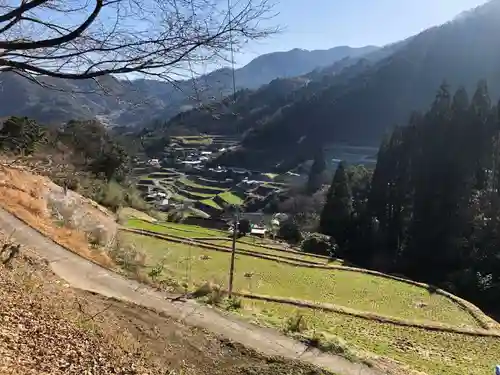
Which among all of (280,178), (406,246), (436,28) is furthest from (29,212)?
(436,28)

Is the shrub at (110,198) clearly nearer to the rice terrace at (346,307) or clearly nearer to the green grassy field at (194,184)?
the rice terrace at (346,307)

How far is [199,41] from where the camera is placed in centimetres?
292

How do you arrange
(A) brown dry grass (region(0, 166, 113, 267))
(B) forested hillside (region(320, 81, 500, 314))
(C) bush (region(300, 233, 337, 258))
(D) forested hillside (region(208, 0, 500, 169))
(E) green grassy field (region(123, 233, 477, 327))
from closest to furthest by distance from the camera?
(A) brown dry grass (region(0, 166, 113, 267)), (E) green grassy field (region(123, 233, 477, 327)), (B) forested hillside (region(320, 81, 500, 314)), (C) bush (region(300, 233, 337, 258)), (D) forested hillside (region(208, 0, 500, 169))

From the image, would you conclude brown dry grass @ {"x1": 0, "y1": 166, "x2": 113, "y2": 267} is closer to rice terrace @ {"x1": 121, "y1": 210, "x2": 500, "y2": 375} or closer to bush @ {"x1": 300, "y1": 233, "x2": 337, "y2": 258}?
rice terrace @ {"x1": 121, "y1": 210, "x2": 500, "y2": 375}

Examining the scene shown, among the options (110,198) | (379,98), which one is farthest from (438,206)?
(379,98)

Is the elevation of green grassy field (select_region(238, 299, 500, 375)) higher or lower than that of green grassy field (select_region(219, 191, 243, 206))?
higher

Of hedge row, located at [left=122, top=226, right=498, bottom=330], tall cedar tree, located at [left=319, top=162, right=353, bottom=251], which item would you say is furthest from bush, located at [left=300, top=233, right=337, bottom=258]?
hedge row, located at [left=122, top=226, right=498, bottom=330]

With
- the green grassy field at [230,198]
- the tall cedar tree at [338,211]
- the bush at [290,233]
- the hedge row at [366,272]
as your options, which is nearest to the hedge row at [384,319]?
the hedge row at [366,272]

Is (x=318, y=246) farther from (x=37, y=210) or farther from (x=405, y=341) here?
(x=405, y=341)

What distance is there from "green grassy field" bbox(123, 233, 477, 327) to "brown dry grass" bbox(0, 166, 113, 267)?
3312 mm

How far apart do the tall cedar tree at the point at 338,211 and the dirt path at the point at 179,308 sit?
27.6 meters

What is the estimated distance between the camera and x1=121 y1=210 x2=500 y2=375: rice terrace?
7.99 metres

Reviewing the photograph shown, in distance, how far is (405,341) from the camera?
32.9 ft

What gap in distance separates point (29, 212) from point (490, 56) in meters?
86.7
